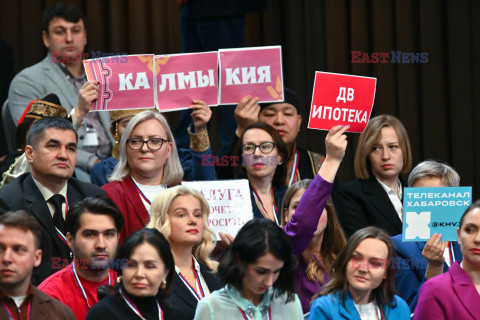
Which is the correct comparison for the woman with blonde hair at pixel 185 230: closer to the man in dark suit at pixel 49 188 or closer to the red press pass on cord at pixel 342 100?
the man in dark suit at pixel 49 188

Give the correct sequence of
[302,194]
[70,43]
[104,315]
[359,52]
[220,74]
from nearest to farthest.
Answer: [104,315] < [302,194] < [220,74] < [70,43] < [359,52]

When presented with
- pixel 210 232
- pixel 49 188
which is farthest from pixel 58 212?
pixel 210 232

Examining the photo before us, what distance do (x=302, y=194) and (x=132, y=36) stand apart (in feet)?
9.71

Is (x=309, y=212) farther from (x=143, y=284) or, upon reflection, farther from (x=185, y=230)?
(x=143, y=284)

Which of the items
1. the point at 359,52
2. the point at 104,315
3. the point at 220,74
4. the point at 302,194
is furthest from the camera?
the point at 359,52

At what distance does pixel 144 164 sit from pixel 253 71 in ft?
3.28

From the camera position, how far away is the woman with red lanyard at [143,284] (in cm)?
425

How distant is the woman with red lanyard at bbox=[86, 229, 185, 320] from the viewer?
167 inches

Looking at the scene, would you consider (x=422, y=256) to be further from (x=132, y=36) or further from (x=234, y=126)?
(x=132, y=36)

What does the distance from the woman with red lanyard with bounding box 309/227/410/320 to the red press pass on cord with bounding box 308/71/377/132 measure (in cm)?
71

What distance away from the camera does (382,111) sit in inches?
301

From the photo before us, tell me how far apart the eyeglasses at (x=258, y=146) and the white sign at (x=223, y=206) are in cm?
45

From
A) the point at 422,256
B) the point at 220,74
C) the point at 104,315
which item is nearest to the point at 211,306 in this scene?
the point at 104,315

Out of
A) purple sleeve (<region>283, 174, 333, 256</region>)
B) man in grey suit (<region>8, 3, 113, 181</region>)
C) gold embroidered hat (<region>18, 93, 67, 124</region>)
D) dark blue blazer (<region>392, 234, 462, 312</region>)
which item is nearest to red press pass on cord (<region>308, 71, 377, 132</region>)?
purple sleeve (<region>283, 174, 333, 256</region>)
